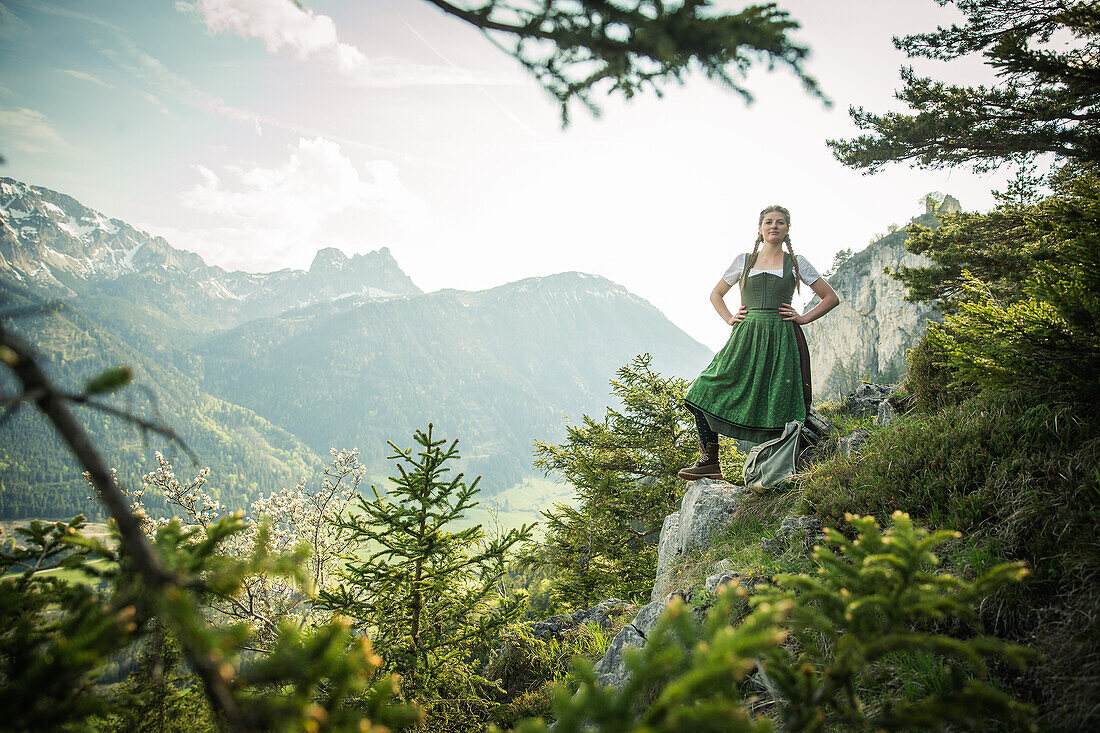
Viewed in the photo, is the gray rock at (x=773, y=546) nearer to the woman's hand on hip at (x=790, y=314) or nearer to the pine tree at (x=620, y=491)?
the woman's hand on hip at (x=790, y=314)

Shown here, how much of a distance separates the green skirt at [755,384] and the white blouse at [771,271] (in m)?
0.51

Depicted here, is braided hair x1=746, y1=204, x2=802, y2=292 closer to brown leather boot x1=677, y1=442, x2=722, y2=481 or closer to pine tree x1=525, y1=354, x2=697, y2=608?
brown leather boot x1=677, y1=442, x2=722, y2=481

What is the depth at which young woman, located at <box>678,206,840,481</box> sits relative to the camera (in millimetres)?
5770

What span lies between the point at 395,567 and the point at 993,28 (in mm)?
11287

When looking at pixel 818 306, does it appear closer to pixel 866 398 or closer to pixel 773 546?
pixel 866 398

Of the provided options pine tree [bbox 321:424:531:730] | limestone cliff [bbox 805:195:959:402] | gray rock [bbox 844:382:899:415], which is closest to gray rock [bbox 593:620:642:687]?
pine tree [bbox 321:424:531:730]

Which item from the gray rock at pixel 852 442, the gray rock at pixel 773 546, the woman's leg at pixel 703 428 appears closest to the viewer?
the gray rock at pixel 773 546

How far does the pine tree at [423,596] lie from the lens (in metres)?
4.64

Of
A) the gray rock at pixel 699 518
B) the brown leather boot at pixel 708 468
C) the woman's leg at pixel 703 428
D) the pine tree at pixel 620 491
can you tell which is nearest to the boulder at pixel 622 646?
the gray rock at pixel 699 518

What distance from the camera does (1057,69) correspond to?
21.1 ft

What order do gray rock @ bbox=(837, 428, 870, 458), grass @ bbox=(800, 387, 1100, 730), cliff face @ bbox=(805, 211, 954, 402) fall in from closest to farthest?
grass @ bbox=(800, 387, 1100, 730) → gray rock @ bbox=(837, 428, 870, 458) → cliff face @ bbox=(805, 211, 954, 402)

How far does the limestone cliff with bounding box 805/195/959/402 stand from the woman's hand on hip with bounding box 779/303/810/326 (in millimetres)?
57225

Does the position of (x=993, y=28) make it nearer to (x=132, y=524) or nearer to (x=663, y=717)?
(x=663, y=717)

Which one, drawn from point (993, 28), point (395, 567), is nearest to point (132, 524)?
point (395, 567)
